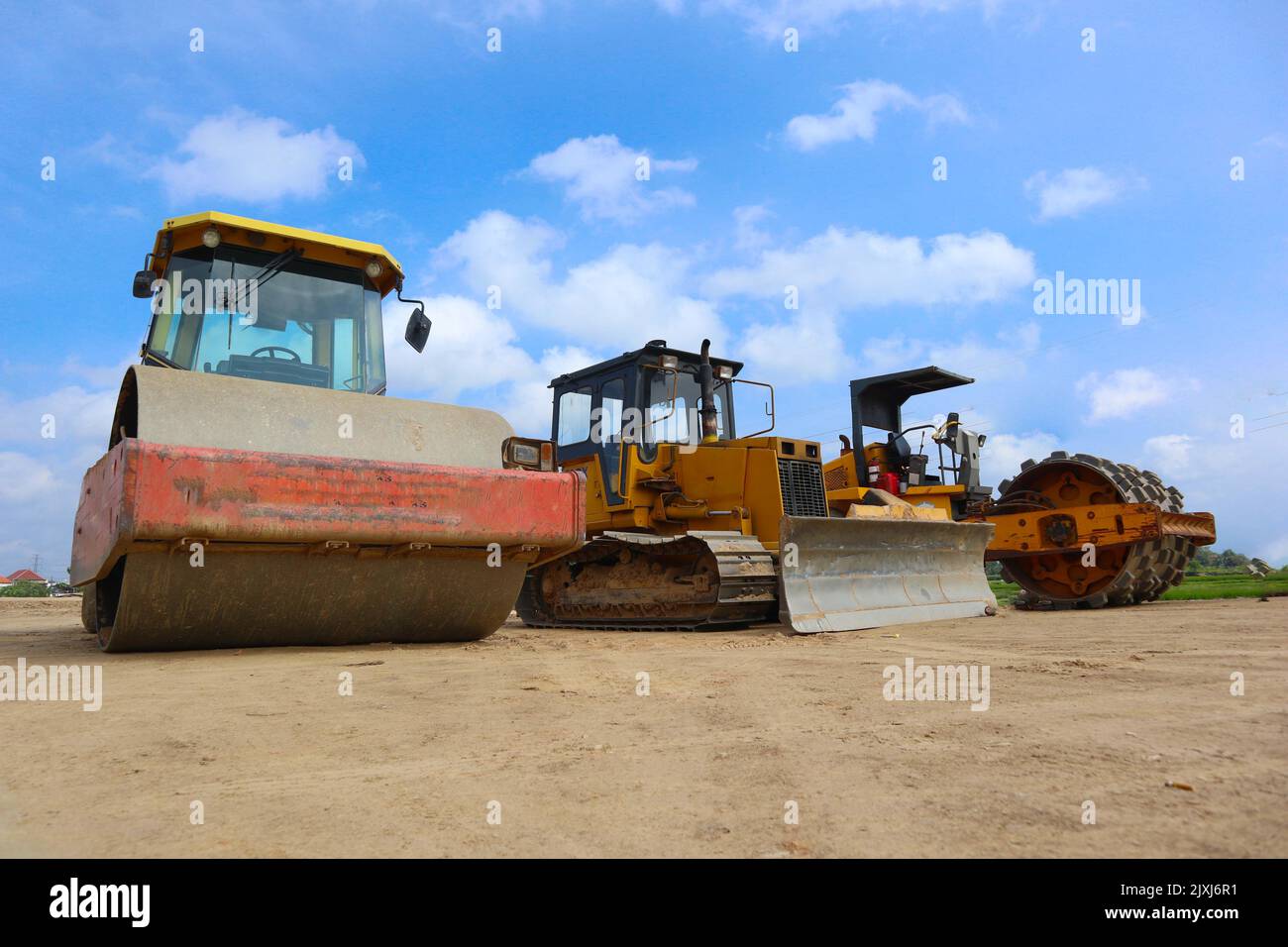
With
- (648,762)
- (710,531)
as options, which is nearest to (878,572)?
(710,531)

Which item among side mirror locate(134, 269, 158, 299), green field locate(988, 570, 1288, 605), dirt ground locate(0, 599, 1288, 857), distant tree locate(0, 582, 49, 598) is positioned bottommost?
green field locate(988, 570, 1288, 605)

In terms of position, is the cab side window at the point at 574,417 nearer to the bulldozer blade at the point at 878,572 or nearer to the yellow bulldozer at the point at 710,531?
the yellow bulldozer at the point at 710,531

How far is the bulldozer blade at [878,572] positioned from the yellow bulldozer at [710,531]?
0.02 metres

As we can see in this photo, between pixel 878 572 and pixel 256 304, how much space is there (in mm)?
5867

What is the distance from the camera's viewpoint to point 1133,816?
1872mm

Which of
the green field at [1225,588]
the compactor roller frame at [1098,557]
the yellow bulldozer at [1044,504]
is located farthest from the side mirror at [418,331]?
the green field at [1225,588]

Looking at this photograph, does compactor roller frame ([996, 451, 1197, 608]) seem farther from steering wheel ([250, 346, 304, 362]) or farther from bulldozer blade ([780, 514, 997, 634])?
steering wheel ([250, 346, 304, 362])

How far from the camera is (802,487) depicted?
9.09 meters

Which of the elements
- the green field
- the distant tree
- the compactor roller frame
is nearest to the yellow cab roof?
the compactor roller frame

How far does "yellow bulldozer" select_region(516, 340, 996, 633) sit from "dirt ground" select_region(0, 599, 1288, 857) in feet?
11.3

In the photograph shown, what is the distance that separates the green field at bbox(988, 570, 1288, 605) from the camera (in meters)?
10.1
